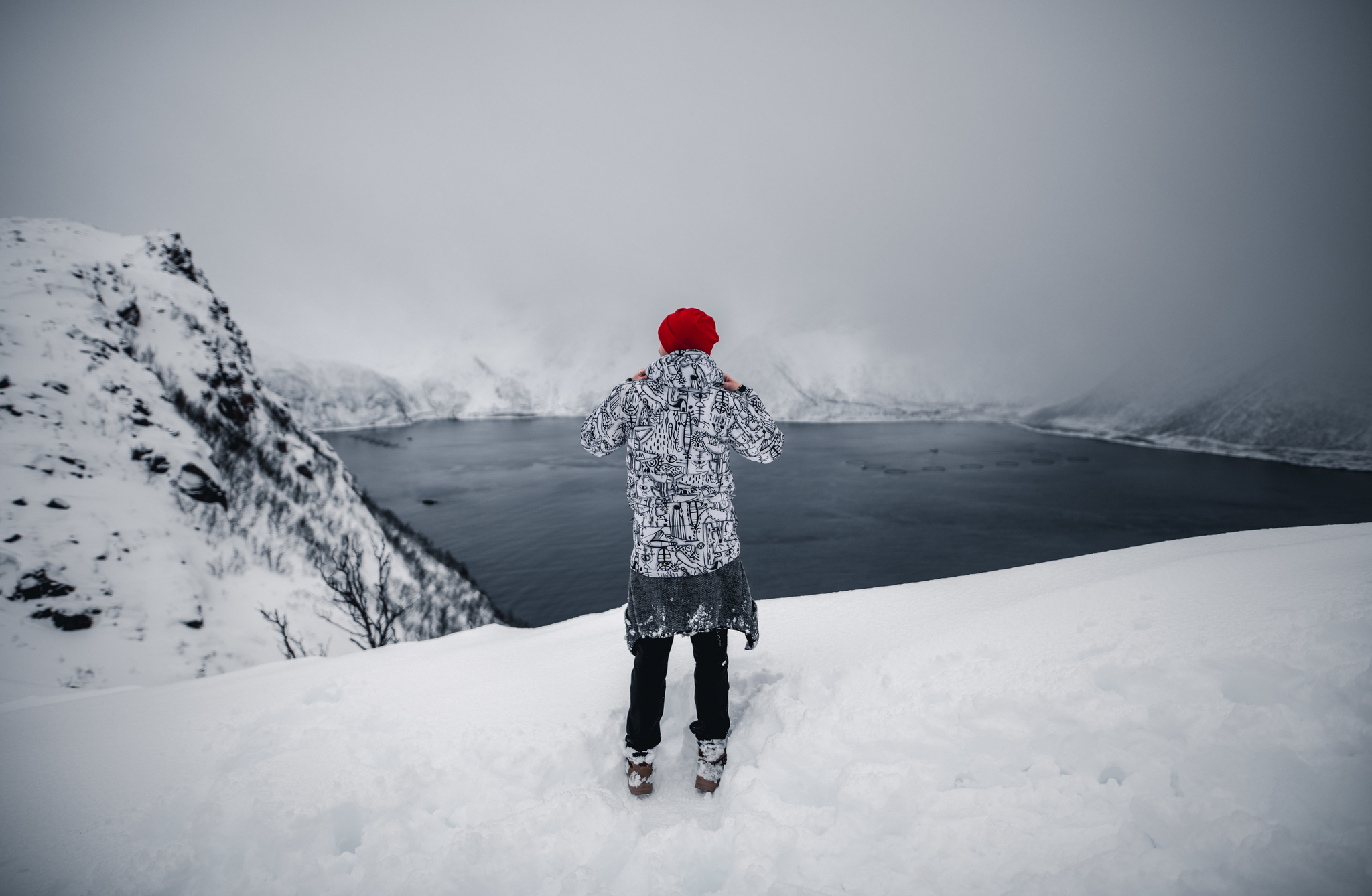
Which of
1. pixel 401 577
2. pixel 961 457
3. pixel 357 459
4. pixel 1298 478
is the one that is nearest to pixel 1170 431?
pixel 1298 478

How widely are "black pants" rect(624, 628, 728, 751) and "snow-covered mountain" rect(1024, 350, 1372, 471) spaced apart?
116m

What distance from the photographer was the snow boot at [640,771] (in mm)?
2553

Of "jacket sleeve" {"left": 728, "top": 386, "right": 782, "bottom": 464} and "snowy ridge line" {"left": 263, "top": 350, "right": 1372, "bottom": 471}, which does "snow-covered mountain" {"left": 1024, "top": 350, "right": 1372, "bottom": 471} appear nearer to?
"snowy ridge line" {"left": 263, "top": 350, "right": 1372, "bottom": 471}

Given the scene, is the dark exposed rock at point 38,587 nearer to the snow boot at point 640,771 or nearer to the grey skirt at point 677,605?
the snow boot at point 640,771

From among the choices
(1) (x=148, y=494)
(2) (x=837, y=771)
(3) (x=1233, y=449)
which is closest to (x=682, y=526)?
(2) (x=837, y=771)

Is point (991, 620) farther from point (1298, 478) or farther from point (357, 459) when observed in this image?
point (357, 459)

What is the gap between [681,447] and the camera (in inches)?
102

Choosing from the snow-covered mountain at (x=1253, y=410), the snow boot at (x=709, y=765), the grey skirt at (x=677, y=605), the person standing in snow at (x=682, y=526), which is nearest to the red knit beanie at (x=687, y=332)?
the person standing in snow at (x=682, y=526)

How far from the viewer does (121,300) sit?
22.5m

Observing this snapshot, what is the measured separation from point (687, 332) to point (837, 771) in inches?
92.1

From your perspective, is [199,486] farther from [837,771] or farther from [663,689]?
[837,771]

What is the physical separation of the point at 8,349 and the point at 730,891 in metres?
26.6

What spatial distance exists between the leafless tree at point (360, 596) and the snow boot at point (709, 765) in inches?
650

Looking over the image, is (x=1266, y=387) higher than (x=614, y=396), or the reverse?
(x=1266, y=387)
